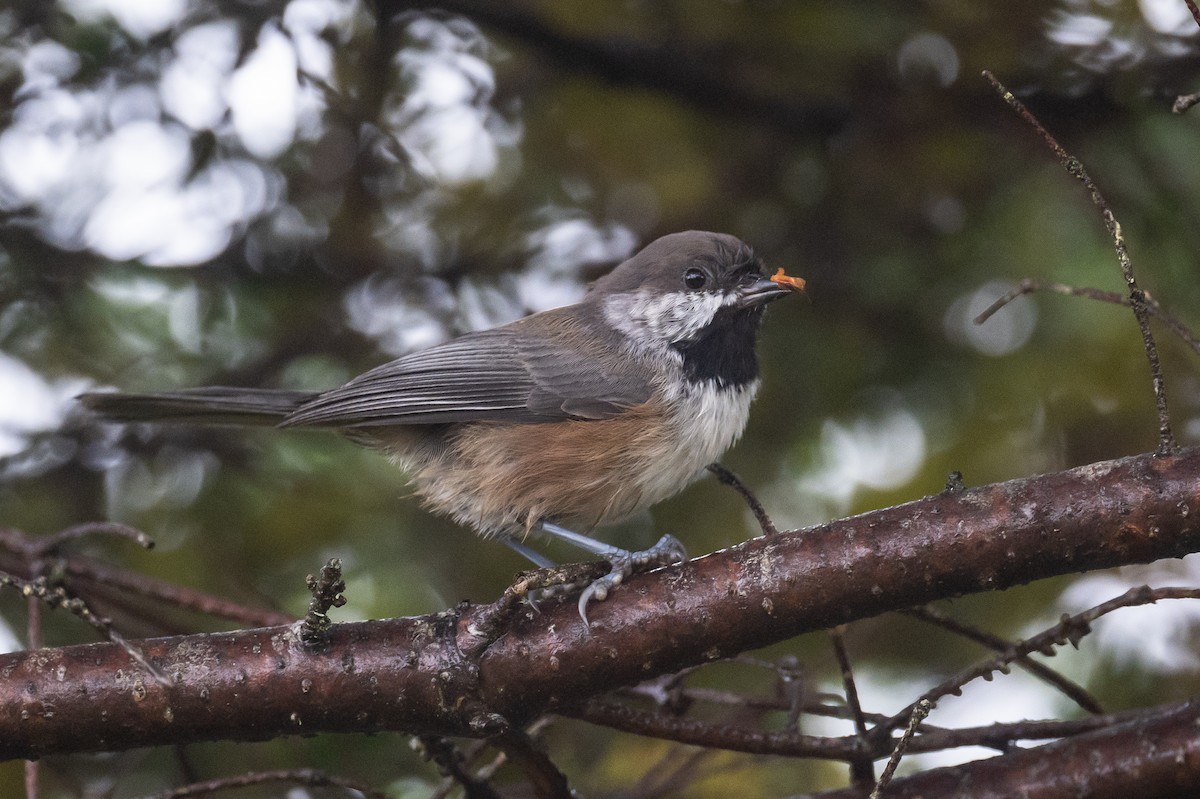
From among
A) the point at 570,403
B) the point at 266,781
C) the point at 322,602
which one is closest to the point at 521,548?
the point at 570,403

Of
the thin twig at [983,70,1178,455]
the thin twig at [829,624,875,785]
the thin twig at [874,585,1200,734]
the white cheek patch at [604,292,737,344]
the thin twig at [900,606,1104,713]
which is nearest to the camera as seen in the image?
the thin twig at [983,70,1178,455]

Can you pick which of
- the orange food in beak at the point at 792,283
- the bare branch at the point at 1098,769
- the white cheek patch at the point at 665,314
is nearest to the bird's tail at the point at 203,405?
the white cheek patch at the point at 665,314

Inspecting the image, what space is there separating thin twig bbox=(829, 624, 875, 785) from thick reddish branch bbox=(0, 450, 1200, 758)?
0.15 metres

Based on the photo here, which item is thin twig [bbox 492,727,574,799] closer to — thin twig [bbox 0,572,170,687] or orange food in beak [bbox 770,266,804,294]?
thin twig [bbox 0,572,170,687]

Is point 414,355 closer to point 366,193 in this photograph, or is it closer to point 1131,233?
point 366,193

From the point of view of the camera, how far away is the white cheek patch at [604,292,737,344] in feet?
13.1

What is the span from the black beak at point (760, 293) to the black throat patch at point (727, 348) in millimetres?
39

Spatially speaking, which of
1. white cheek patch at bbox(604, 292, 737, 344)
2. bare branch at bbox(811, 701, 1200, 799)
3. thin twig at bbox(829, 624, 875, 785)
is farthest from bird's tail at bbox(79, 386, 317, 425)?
bare branch at bbox(811, 701, 1200, 799)

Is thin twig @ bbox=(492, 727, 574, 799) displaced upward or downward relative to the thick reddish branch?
downward

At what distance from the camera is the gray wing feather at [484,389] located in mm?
3785

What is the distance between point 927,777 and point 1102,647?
6.46 ft

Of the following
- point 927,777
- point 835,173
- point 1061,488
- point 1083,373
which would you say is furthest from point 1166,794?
point 835,173

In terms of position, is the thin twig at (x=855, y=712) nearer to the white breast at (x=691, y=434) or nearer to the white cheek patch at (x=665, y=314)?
the white breast at (x=691, y=434)

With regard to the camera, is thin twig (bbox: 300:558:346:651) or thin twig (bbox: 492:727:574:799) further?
thin twig (bbox: 492:727:574:799)
